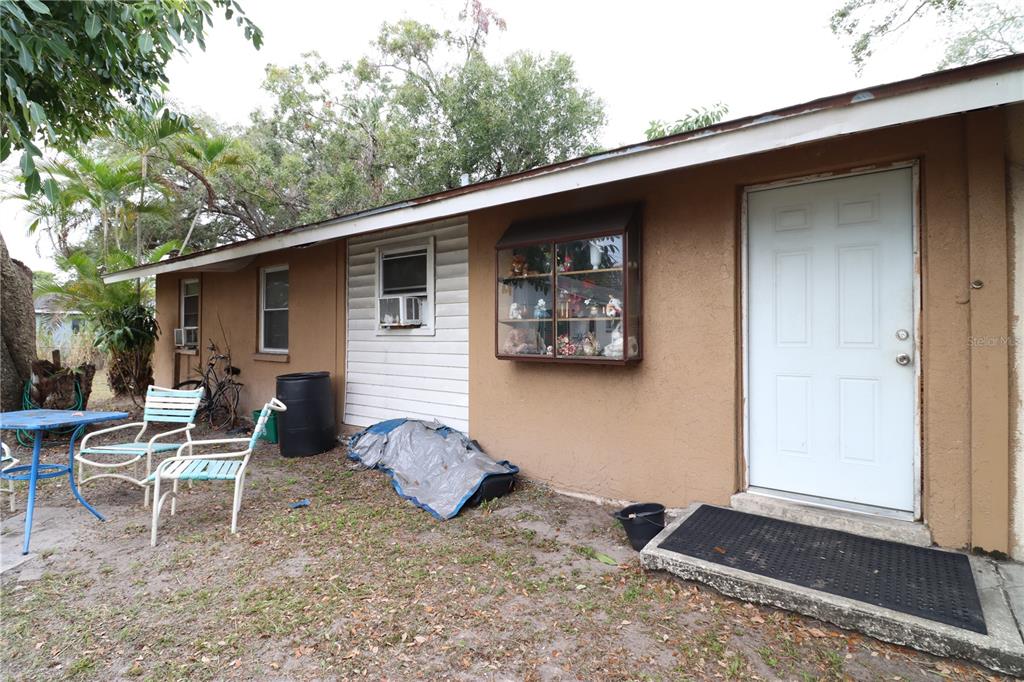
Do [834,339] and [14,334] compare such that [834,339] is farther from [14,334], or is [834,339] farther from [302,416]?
[14,334]

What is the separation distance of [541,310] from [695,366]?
1.32 meters

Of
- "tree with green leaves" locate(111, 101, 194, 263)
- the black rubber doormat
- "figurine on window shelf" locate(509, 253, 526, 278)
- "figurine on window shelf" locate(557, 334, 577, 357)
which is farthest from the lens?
"tree with green leaves" locate(111, 101, 194, 263)

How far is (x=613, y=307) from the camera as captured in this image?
3.81 m

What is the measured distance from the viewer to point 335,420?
6.30 meters

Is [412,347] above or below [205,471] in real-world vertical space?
above

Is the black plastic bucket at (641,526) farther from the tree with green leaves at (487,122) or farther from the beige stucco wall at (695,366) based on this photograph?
the tree with green leaves at (487,122)

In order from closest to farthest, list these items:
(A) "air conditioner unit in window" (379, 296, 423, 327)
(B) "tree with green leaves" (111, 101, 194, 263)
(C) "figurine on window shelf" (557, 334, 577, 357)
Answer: (C) "figurine on window shelf" (557, 334, 577, 357)
(B) "tree with green leaves" (111, 101, 194, 263)
(A) "air conditioner unit in window" (379, 296, 423, 327)

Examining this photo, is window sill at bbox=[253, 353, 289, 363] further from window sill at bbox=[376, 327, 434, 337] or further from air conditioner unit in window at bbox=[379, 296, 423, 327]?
air conditioner unit in window at bbox=[379, 296, 423, 327]

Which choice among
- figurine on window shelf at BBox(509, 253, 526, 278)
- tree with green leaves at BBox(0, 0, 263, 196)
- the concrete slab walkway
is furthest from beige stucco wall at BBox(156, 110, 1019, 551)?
tree with green leaves at BBox(0, 0, 263, 196)

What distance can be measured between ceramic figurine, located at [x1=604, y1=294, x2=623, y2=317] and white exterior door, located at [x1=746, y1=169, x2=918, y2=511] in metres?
0.86

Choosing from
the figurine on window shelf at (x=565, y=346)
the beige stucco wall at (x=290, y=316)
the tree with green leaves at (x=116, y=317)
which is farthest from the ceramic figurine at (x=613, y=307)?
the tree with green leaves at (x=116, y=317)

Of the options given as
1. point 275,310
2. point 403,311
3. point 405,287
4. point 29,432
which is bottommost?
point 29,432

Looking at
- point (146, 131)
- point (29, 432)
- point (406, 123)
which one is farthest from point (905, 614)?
point (406, 123)

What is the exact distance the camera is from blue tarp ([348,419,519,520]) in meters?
4.05
